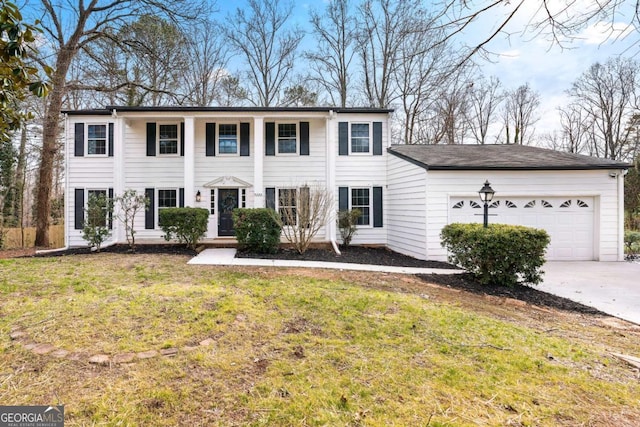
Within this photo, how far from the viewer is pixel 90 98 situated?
16.9 meters

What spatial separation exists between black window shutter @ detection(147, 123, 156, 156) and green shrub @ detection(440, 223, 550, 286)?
10948mm

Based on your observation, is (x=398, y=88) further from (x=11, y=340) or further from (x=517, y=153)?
(x=11, y=340)

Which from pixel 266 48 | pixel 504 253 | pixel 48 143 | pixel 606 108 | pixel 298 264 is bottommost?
pixel 298 264

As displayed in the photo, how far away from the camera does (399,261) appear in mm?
9266

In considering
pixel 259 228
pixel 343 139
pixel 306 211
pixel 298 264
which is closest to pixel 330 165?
pixel 343 139

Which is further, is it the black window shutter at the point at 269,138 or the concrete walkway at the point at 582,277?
the black window shutter at the point at 269,138

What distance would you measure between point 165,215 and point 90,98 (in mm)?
12269

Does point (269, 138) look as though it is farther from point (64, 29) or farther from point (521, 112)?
point (521, 112)

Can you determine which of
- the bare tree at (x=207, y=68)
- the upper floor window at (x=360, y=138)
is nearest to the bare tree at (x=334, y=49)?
the bare tree at (x=207, y=68)

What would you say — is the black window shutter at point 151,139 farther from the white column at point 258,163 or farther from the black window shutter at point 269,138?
the black window shutter at point 269,138

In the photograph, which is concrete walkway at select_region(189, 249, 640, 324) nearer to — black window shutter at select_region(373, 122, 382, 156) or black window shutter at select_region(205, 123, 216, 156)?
black window shutter at select_region(205, 123, 216, 156)

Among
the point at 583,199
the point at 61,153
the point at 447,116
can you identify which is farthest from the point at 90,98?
the point at 583,199

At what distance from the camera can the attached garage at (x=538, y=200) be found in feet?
30.7

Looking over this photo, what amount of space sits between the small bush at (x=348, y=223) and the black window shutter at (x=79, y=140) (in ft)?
31.9
